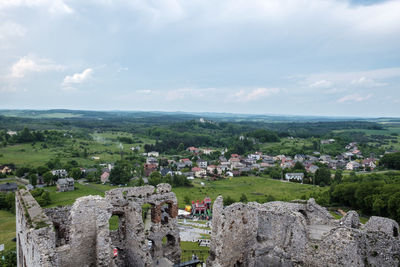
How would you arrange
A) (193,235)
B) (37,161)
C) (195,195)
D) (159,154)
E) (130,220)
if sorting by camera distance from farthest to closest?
(159,154)
(37,161)
(195,195)
(193,235)
(130,220)

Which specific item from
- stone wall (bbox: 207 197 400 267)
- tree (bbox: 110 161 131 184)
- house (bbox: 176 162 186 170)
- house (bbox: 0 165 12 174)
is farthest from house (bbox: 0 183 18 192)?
stone wall (bbox: 207 197 400 267)

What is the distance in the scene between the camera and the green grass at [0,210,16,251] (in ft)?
123

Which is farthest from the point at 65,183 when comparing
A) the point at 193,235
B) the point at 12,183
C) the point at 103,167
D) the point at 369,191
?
the point at 369,191

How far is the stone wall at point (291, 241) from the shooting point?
43.1ft

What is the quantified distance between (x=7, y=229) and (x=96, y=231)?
4146 cm

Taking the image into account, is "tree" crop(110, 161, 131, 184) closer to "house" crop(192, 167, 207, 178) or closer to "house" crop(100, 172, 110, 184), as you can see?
"house" crop(100, 172, 110, 184)

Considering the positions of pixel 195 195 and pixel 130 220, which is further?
pixel 195 195

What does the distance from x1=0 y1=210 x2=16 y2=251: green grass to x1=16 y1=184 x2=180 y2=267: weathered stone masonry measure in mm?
24066

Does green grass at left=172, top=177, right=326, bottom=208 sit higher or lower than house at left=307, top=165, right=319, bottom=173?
lower

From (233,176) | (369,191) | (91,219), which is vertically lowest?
(233,176)

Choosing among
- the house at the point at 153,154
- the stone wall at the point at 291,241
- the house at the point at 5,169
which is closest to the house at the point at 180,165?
the house at the point at 153,154

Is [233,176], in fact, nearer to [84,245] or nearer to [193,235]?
[193,235]

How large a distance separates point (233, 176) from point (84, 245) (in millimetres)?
87892

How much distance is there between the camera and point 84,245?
50.0ft
